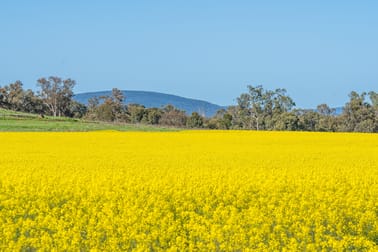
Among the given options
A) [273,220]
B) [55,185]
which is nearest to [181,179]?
[55,185]

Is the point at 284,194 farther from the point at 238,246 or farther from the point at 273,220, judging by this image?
the point at 238,246

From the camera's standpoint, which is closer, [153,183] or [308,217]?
[308,217]

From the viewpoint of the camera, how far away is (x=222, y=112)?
8756 centimetres

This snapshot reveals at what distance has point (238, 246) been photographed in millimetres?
8180

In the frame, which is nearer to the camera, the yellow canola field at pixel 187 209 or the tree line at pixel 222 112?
the yellow canola field at pixel 187 209

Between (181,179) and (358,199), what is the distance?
356 centimetres

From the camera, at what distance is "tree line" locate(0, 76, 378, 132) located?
72.6 meters

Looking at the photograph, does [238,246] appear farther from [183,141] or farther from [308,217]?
[183,141]

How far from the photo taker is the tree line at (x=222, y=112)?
72625 mm

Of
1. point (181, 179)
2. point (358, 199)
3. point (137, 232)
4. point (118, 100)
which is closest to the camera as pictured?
point (137, 232)

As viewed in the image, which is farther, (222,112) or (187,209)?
(222,112)

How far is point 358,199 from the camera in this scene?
1059 cm

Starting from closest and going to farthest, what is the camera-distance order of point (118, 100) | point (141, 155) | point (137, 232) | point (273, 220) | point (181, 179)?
point (137, 232)
point (273, 220)
point (181, 179)
point (141, 155)
point (118, 100)

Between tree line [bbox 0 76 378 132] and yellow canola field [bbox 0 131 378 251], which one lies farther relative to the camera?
tree line [bbox 0 76 378 132]
